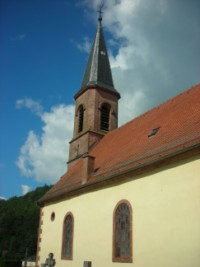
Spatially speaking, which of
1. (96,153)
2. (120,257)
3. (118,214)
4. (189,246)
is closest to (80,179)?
(96,153)

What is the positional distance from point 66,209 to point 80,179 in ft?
5.88

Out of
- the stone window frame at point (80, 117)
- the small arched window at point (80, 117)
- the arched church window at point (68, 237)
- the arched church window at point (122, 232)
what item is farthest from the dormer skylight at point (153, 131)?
the small arched window at point (80, 117)

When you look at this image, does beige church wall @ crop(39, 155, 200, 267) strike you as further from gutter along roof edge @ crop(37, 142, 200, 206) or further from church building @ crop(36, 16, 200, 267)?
gutter along roof edge @ crop(37, 142, 200, 206)

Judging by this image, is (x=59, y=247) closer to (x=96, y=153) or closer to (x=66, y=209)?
(x=66, y=209)

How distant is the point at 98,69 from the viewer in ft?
88.8

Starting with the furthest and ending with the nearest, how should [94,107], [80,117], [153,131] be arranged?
[80,117]
[94,107]
[153,131]

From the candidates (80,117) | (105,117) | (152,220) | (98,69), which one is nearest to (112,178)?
(152,220)

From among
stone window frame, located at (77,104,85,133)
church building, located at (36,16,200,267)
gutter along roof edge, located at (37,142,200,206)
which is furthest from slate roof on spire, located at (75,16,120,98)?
gutter along roof edge, located at (37,142,200,206)

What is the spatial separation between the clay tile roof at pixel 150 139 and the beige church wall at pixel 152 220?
31.6 inches

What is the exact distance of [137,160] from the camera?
1409cm

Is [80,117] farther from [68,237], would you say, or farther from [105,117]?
[68,237]

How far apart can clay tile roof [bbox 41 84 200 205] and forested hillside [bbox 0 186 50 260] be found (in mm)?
54427

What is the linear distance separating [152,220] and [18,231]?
2700 inches

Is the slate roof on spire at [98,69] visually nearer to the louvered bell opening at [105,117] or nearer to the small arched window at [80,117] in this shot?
the small arched window at [80,117]
